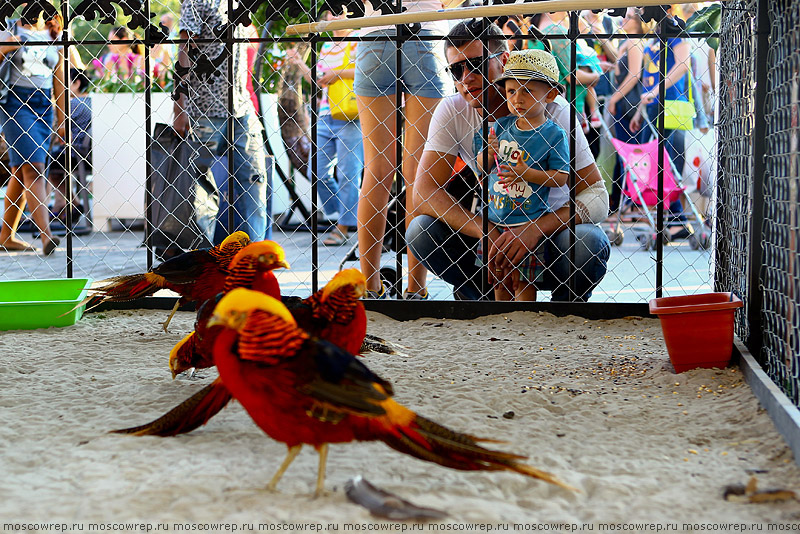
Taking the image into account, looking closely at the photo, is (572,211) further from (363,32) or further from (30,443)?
(30,443)

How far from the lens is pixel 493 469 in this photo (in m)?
1.51

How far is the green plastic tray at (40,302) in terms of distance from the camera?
10.2ft

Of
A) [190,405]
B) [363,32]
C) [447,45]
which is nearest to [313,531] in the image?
[190,405]

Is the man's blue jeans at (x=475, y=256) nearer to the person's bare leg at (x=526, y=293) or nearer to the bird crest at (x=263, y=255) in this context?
the person's bare leg at (x=526, y=293)

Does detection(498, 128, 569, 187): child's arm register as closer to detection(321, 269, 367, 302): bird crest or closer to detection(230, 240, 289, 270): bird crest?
detection(230, 240, 289, 270): bird crest

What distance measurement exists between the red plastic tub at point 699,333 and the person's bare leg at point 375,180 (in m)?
1.49

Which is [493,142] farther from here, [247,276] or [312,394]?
[312,394]

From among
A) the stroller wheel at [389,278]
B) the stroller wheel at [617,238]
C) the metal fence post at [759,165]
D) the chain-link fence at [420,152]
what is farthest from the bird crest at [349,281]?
the stroller wheel at [617,238]

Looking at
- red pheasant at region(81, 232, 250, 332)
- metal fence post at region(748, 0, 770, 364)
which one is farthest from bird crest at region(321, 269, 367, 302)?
metal fence post at region(748, 0, 770, 364)

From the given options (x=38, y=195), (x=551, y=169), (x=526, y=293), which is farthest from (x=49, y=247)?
(x=551, y=169)

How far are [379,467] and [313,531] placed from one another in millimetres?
329

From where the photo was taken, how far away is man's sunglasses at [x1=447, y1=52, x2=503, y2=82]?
3.49 m

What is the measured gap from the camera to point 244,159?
4.29 metres

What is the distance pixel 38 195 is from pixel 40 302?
2441 mm
